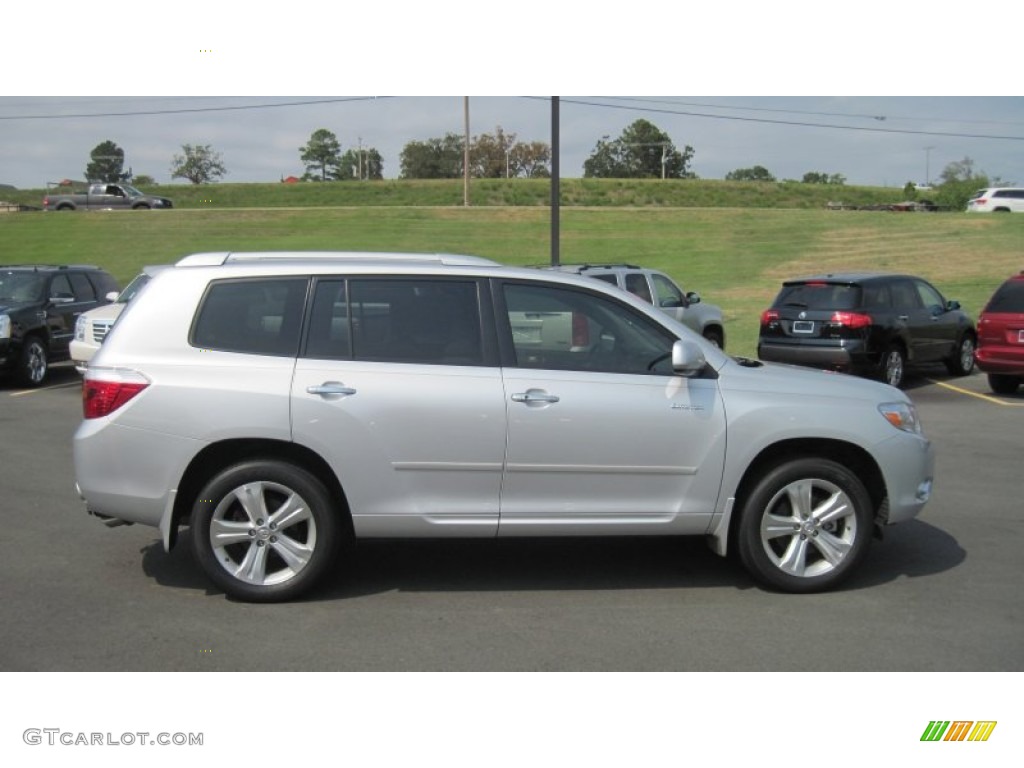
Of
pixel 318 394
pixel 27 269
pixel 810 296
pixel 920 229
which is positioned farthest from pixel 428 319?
pixel 920 229

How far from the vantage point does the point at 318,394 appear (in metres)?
5.45

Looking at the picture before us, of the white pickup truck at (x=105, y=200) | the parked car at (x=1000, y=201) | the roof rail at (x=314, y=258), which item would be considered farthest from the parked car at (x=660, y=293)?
the white pickup truck at (x=105, y=200)

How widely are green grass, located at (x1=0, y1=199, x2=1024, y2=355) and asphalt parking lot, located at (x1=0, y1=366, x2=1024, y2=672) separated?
24675mm

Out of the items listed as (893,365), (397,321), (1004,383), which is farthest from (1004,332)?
(397,321)

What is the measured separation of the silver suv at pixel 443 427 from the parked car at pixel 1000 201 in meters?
47.9

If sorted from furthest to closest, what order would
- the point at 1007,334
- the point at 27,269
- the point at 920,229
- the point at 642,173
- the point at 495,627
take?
the point at 642,173, the point at 920,229, the point at 27,269, the point at 1007,334, the point at 495,627

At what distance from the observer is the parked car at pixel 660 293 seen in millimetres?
15383

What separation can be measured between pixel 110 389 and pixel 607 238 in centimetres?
3854

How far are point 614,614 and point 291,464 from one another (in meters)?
1.89


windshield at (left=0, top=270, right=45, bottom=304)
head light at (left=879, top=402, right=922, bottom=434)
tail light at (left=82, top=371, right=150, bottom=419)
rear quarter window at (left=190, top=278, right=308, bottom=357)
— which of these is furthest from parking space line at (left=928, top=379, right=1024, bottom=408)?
windshield at (left=0, top=270, right=45, bottom=304)

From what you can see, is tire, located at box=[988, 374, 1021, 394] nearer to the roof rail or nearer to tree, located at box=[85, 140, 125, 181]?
the roof rail

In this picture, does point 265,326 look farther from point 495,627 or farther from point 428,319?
point 495,627

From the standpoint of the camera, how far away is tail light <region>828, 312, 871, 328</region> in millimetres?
13891

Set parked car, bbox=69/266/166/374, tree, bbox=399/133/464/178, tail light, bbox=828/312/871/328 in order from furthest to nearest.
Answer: tree, bbox=399/133/464/178 < tail light, bbox=828/312/871/328 < parked car, bbox=69/266/166/374
